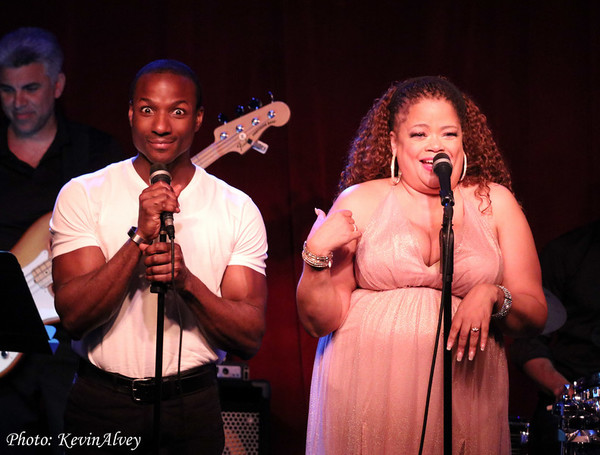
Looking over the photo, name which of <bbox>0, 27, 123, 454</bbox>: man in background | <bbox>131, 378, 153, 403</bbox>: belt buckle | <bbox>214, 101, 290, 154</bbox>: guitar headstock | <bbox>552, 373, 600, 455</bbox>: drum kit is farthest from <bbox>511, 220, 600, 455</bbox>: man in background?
<bbox>0, 27, 123, 454</bbox>: man in background

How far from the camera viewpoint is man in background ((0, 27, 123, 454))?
4066 mm

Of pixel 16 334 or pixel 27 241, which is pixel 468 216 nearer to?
pixel 16 334

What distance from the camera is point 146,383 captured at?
8.79ft

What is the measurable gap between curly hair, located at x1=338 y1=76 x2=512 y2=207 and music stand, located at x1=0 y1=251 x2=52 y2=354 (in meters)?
1.33

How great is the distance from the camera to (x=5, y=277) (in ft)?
8.75

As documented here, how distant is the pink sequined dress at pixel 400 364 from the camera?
2.71m

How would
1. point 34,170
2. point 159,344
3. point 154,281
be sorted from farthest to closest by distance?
point 34,170 < point 154,281 < point 159,344

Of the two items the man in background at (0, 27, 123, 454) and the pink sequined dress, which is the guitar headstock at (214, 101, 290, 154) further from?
the pink sequined dress

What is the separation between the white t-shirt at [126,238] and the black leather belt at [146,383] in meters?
0.03

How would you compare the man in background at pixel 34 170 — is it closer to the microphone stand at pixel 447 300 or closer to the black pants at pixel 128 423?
the black pants at pixel 128 423

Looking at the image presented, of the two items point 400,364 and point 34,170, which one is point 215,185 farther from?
point 34,170

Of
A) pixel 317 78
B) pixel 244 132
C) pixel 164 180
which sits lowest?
pixel 164 180

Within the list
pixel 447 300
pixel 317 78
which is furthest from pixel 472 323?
pixel 317 78

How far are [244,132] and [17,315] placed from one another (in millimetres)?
1701
